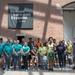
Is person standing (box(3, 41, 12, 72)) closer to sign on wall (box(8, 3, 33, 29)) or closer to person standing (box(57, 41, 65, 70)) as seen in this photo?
person standing (box(57, 41, 65, 70))

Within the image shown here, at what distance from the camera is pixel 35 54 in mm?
18484

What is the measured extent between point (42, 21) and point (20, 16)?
5.48ft

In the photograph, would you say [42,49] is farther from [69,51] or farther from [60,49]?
[69,51]

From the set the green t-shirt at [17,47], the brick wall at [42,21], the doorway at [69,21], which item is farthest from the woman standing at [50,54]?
the doorway at [69,21]

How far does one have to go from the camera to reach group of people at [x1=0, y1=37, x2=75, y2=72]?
1703 cm

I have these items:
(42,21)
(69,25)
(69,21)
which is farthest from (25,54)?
(69,21)

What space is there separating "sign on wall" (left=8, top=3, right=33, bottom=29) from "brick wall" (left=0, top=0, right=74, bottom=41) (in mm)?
294

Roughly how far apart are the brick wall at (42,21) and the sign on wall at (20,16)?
294 millimetres

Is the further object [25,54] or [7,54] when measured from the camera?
[25,54]

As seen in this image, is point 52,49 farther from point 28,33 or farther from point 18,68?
point 28,33

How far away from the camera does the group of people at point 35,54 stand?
17.0 meters

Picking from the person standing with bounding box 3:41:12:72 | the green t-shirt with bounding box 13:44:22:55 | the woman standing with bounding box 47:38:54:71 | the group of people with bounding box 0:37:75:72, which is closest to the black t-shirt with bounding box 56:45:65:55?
the group of people with bounding box 0:37:75:72

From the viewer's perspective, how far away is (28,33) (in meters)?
21.8

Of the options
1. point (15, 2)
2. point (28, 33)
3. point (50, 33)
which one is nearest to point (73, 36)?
point (50, 33)
